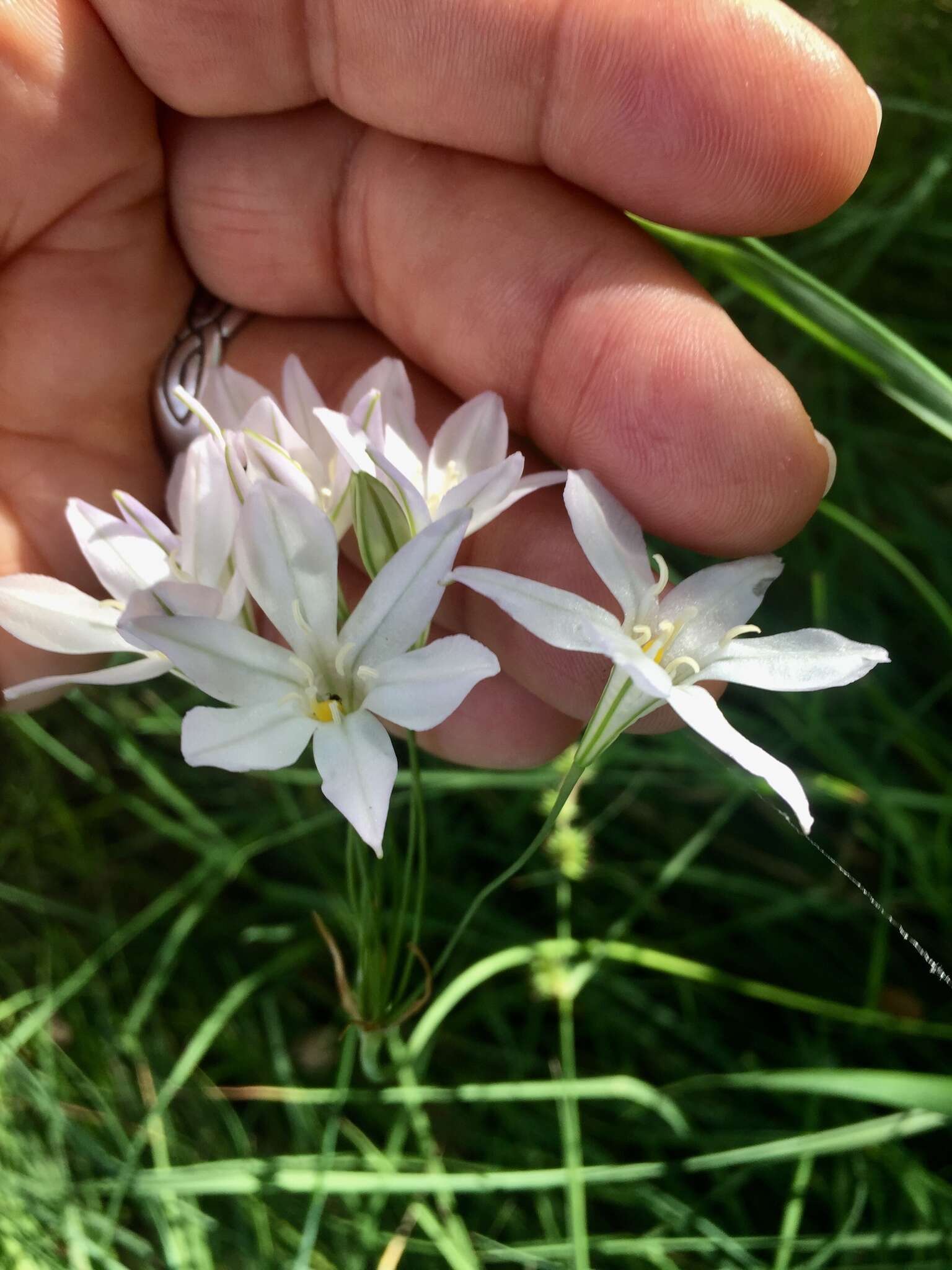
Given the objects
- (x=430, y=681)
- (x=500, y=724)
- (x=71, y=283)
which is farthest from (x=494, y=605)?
(x=71, y=283)

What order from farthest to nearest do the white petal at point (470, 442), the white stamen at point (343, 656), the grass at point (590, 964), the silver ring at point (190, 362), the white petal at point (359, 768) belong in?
the silver ring at point (190, 362)
the grass at point (590, 964)
the white petal at point (470, 442)
the white stamen at point (343, 656)
the white petal at point (359, 768)

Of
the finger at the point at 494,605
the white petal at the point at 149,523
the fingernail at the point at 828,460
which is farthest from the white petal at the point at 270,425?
the fingernail at the point at 828,460

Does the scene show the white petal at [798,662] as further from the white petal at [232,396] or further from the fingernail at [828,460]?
the white petal at [232,396]

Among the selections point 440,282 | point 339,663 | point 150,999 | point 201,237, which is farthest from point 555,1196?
point 201,237

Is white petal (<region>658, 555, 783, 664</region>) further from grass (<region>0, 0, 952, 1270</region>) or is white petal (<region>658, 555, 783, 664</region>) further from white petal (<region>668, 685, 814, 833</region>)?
grass (<region>0, 0, 952, 1270</region>)

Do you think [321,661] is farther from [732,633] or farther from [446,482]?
[732,633]

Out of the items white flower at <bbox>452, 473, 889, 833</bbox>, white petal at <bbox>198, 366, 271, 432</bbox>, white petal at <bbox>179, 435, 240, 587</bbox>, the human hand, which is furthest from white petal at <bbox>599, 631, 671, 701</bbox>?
white petal at <bbox>198, 366, 271, 432</bbox>

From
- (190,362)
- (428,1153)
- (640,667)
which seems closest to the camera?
(640,667)
